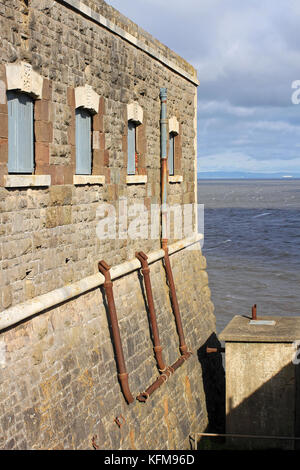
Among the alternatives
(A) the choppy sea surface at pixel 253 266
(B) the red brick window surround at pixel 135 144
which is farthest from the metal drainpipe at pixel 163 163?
(A) the choppy sea surface at pixel 253 266

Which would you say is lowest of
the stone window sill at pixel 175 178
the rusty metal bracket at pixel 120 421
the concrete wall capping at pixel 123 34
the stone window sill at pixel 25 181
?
the rusty metal bracket at pixel 120 421

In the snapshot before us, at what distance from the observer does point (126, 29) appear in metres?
13.5

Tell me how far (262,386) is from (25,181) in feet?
25.4

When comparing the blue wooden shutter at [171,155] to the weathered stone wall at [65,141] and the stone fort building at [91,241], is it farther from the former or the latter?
the weathered stone wall at [65,141]

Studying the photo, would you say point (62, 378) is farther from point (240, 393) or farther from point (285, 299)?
point (285, 299)

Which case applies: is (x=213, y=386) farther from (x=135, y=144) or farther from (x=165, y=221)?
(x=135, y=144)

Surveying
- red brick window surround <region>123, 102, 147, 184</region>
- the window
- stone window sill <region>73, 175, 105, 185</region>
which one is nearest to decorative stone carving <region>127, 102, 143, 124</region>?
red brick window surround <region>123, 102, 147, 184</region>

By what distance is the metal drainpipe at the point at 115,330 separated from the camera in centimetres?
1220

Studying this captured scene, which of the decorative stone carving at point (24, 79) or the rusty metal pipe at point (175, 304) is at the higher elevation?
the decorative stone carving at point (24, 79)

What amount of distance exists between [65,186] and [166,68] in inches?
Answer: 248

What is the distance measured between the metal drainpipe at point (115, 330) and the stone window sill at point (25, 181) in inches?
95.7

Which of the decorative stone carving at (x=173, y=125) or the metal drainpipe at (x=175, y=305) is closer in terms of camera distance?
the metal drainpipe at (x=175, y=305)

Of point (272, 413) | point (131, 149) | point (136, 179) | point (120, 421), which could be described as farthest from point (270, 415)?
point (131, 149)

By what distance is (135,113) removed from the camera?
46.2 ft
